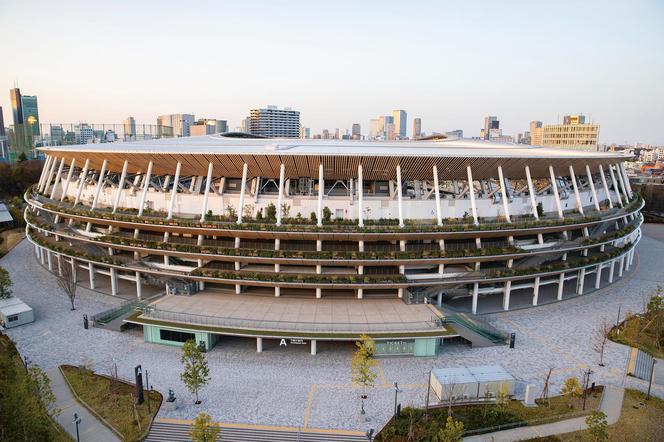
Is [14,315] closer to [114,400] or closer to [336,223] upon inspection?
[114,400]

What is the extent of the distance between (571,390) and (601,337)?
1507cm

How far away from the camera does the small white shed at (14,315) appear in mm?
40625

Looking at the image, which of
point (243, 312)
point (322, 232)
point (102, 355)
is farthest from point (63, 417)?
point (322, 232)

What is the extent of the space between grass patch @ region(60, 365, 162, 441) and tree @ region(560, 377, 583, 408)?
93.5 feet

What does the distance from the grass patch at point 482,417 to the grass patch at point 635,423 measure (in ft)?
5.32

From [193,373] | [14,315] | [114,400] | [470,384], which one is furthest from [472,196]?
[14,315]

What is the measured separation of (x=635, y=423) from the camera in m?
27.9

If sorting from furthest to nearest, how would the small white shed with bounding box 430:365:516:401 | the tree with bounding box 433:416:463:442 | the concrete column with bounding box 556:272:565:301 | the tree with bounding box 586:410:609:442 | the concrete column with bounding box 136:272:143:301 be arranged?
the concrete column with bounding box 556:272:565:301, the concrete column with bounding box 136:272:143:301, the small white shed with bounding box 430:365:516:401, the tree with bounding box 586:410:609:442, the tree with bounding box 433:416:463:442

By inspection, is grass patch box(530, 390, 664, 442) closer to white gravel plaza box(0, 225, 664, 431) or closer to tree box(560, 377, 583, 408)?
white gravel plaza box(0, 225, 664, 431)

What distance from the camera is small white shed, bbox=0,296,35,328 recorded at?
4062 cm

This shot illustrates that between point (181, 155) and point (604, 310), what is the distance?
50.7m

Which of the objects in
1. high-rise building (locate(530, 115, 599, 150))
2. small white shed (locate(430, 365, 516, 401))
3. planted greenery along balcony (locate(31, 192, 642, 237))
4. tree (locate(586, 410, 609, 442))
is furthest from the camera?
high-rise building (locate(530, 115, 599, 150))

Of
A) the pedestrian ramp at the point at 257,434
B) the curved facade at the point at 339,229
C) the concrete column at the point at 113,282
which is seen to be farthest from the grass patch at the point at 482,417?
the concrete column at the point at 113,282

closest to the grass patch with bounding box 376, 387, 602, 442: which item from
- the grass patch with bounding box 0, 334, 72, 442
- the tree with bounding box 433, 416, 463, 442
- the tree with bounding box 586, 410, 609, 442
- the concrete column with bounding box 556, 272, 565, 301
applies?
the tree with bounding box 433, 416, 463, 442
